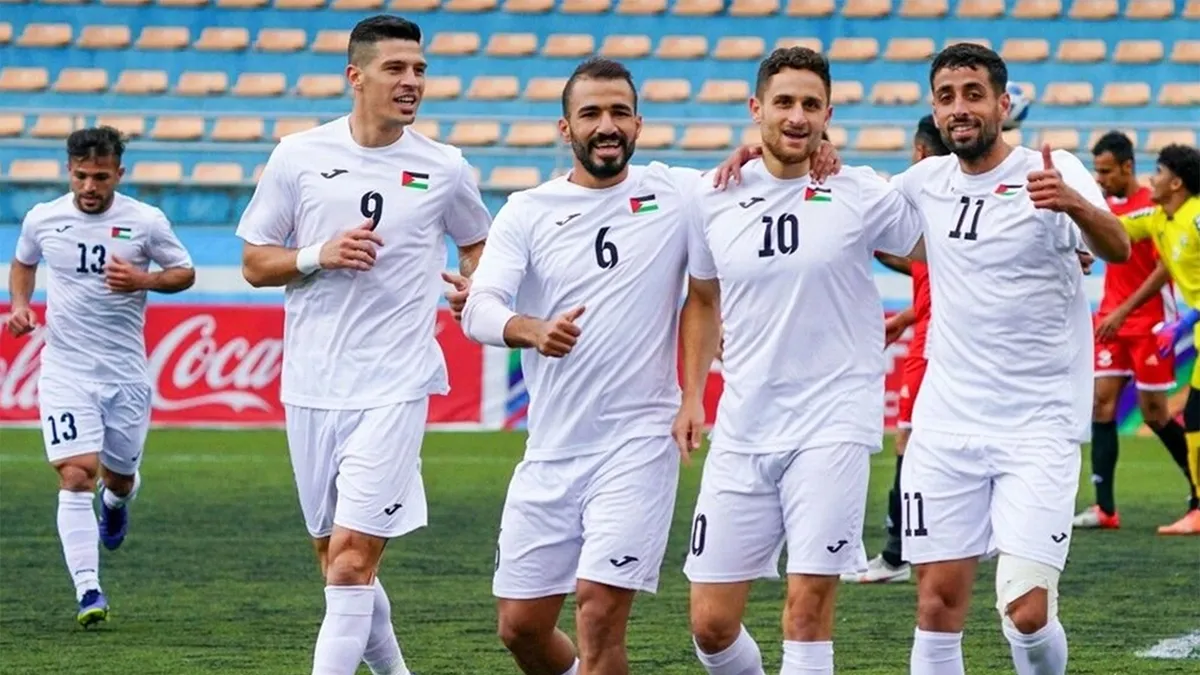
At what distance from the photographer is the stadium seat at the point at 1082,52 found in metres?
23.9

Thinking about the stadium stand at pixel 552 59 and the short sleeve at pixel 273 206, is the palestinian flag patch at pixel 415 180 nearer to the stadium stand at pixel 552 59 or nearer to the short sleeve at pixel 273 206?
the short sleeve at pixel 273 206

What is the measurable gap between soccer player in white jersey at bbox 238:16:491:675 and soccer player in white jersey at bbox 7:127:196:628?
3113 millimetres

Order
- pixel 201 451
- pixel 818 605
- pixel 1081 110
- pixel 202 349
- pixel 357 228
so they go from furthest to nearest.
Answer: pixel 1081 110
pixel 202 349
pixel 201 451
pixel 357 228
pixel 818 605

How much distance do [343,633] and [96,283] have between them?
427cm

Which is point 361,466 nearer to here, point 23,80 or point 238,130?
point 238,130

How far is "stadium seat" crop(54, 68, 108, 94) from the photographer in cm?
2328

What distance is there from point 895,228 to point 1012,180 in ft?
1.27

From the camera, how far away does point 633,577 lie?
6.50m

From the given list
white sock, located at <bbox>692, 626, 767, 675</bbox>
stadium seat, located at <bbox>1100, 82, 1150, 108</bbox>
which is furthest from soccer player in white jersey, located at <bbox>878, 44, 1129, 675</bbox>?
stadium seat, located at <bbox>1100, 82, 1150, 108</bbox>

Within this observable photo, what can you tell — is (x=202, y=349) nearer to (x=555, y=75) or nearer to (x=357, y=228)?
(x=555, y=75)

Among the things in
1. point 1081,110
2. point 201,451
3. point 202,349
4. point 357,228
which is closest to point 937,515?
point 357,228

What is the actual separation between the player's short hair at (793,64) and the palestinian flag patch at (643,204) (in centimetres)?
46

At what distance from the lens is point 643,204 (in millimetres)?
6742

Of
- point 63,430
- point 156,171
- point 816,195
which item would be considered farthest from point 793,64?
point 156,171
